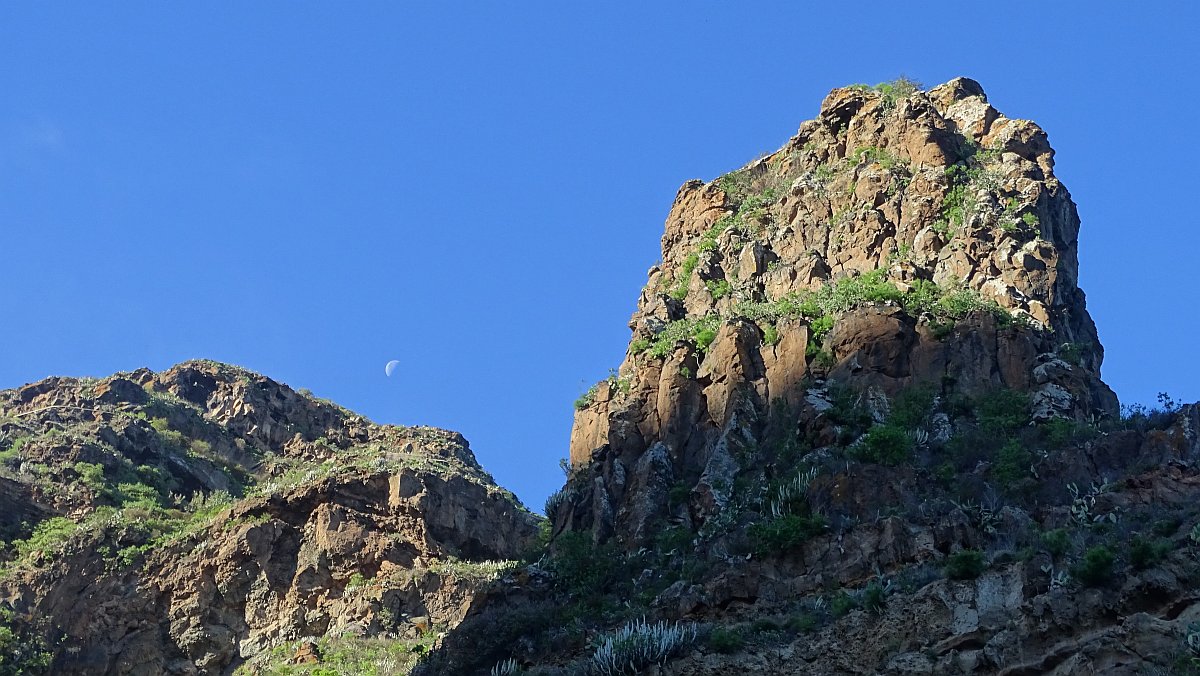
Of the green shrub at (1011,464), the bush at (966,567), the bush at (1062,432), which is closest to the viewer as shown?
the bush at (966,567)

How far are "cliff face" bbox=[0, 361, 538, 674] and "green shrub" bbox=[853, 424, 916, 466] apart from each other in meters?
16.4

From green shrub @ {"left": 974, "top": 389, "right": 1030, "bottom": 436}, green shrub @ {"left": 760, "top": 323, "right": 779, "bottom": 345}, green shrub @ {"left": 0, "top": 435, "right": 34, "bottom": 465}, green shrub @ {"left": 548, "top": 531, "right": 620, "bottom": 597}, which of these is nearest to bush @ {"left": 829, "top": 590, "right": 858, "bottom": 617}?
green shrub @ {"left": 548, "top": 531, "right": 620, "bottom": 597}

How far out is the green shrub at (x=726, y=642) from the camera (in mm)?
28047

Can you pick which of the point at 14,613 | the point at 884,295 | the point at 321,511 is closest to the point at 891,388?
the point at 884,295

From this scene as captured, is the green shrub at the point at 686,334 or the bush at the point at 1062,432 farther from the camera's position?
the green shrub at the point at 686,334

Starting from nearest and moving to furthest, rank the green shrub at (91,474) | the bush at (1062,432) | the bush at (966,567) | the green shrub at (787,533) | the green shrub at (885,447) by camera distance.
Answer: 1. the bush at (966,567)
2. the green shrub at (787,533)
3. the green shrub at (885,447)
4. the bush at (1062,432)
5. the green shrub at (91,474)

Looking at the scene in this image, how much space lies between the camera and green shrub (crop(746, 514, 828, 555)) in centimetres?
3422

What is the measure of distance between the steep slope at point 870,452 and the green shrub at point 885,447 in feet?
0.45

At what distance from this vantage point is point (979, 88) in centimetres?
6669

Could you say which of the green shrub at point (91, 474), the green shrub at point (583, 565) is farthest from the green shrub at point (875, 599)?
the green shrub at point (91, 474)

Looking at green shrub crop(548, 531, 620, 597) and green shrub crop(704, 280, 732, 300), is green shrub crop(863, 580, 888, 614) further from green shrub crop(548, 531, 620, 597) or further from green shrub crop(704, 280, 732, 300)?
green shrub crop(704, 280, 732, 300)

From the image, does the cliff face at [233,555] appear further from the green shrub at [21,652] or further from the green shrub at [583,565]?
the green shrub at [583,565]

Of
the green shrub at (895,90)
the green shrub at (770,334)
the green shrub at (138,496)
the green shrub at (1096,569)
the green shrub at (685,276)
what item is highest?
the green shrub at (895,90)

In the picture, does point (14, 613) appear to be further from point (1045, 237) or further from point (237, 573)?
point (1045, 237)
